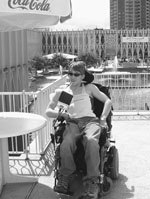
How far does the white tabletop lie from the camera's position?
11.8ft

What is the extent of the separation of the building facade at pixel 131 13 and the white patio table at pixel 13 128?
147758 mm

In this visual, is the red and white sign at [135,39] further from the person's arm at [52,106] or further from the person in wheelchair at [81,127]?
the person's arm at [52,106]

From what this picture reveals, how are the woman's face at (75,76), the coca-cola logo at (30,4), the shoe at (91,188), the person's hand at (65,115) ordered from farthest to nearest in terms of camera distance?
the woman's face at (75,76)
the person's hand at (65,115)
the shoe at (91,188)
the coca-cola logo at (30,4)

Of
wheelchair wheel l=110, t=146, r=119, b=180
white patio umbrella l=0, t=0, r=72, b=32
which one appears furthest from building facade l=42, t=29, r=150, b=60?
white patio umbrella l=0, t=0, r=72, b=32

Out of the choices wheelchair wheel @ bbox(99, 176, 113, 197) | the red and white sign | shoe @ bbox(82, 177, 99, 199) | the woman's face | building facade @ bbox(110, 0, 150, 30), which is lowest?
wheelchair wheel @ bbox(99, 176, 113, 197)

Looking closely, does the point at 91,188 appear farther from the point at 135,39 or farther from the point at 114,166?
the point at 135,39

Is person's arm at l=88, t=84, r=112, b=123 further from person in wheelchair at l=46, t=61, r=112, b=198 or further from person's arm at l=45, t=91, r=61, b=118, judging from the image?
person's arm at l=45, t=91, r=61, b=118

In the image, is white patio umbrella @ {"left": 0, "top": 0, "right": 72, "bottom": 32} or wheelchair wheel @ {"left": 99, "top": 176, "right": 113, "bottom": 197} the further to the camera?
wheelchair wheel @ {"left": 99, "top": 176, "right": 113, "bottom": 197}

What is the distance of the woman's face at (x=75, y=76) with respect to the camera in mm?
4037

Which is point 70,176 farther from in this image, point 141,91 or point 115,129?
point 141,91

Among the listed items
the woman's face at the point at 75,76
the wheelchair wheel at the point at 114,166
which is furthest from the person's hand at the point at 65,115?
the wheelchair wheel at the point at 114,166

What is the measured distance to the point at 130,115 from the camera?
8.33m

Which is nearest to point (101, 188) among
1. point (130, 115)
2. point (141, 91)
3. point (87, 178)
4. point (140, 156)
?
point (87, 178)

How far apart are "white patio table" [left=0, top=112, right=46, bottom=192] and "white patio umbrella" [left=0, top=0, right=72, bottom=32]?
3.45 feet
